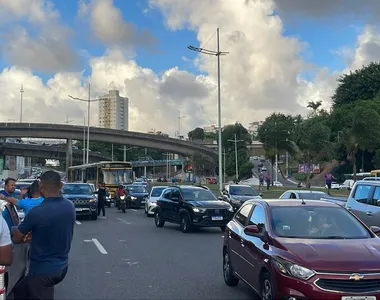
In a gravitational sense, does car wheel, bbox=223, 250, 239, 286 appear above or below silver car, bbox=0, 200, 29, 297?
below

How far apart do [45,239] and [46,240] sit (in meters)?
0.01

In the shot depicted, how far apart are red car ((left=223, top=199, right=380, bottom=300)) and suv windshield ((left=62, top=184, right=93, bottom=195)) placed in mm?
17392

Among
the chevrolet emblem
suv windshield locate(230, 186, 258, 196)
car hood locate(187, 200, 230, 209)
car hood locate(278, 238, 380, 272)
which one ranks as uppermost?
suv windshield locate(230, 186, 258, 196)

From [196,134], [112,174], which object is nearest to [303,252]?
[112,174]

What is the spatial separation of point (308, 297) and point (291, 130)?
5950 centimetres

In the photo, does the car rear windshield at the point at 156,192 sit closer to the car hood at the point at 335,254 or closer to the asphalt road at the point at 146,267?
the asphalt road at the point at 146,267

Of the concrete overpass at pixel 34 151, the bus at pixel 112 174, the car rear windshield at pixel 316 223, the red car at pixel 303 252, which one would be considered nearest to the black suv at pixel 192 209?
the red car at pixel 303 252

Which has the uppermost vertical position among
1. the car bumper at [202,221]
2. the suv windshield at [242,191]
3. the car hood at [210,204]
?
the suv windshield at [242,191]

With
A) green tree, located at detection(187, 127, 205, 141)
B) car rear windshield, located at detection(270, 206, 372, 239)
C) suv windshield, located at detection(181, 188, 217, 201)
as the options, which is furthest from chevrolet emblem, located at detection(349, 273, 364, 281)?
green tree, located at detection(187, 127, 205, 141)

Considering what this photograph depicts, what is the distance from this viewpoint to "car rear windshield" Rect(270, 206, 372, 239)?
7.37m

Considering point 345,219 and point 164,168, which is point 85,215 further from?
point 164,168

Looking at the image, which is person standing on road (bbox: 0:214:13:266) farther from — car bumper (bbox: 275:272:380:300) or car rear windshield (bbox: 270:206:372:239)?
car rear windshield (bbox: 270:206:372:239)

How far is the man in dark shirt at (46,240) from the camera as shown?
4.73 metres

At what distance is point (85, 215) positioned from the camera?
24.3m
